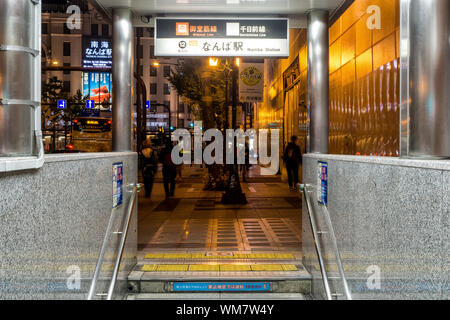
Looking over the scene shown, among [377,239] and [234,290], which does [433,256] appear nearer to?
[377,239]

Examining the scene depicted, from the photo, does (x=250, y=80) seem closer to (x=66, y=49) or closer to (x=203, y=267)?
(x=203, y=267)

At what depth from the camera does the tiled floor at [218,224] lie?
7.16 meters

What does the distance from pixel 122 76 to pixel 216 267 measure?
9.74ft

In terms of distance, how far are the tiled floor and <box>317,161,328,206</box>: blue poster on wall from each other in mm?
1950

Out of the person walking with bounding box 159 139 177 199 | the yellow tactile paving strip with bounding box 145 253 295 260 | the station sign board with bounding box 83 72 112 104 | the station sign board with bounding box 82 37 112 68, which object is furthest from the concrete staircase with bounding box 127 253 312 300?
the station sign board with bounding box 83 72 112 104

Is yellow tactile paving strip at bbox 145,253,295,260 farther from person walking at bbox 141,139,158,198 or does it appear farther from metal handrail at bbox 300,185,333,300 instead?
person walking at bbox 141,139,158,198

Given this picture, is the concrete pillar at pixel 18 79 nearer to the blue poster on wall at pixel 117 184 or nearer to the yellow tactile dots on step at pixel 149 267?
the blue poster on wall at pixel 117 184

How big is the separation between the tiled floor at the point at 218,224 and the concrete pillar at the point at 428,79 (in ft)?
13.7

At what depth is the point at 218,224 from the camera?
30.3 feet

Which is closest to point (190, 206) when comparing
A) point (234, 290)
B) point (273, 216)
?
point (273, 216)

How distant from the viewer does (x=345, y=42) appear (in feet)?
35.8
